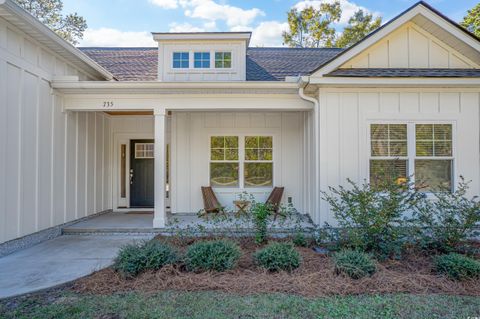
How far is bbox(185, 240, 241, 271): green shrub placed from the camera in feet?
14.0

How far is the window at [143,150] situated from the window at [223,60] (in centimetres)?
318

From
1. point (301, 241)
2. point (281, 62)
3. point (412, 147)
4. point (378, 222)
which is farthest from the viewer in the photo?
point (281, 62)

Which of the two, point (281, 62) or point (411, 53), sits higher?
point (281, 62)

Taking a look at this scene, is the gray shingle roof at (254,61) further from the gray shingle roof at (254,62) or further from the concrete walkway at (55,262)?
the concrete walkway at (55,262)

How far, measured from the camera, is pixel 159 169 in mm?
6730

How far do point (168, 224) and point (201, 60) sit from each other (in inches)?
186

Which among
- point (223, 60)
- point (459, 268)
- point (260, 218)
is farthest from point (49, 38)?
point (459, 268)

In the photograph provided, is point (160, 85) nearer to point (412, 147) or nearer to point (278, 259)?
point (278, 259)

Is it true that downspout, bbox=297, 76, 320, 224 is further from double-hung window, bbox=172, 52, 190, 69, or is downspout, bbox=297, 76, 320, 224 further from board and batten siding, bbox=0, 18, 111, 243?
board and batten siding, bbox=0, 18, 111, 243

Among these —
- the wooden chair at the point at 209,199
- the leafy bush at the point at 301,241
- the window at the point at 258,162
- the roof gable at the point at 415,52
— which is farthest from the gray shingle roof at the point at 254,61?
the leafy bush at the point at 301,241

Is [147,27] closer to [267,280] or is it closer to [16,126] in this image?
[16,126]

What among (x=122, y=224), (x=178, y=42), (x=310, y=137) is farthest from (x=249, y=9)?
(x=122, y=224)

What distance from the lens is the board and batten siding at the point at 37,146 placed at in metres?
5.18

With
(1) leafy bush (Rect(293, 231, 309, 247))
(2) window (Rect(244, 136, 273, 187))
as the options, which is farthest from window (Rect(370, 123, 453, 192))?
(2) window (Rect(244, 136, 273, 187))
